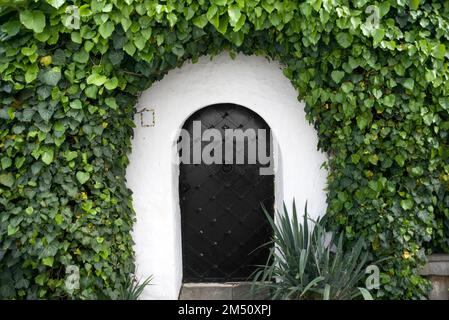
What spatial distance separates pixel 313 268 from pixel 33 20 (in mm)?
2819

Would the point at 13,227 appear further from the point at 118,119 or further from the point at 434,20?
the point at 434,20

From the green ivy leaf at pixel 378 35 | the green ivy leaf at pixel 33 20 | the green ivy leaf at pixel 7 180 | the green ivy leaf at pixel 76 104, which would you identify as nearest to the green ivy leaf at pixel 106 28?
the green ivy leaf at pixel 33 20

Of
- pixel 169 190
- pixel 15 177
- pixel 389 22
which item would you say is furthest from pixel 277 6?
pixel 15 177

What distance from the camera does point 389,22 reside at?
124 inches

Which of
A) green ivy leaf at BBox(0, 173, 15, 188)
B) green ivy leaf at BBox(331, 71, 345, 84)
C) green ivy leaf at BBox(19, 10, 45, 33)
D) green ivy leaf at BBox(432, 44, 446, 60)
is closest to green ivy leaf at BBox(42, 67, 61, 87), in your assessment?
green ivy leaf at BBox(19, 10, 45, 33)

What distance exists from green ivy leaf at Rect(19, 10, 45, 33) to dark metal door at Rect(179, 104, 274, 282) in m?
1.52

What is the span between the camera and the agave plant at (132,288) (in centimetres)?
349

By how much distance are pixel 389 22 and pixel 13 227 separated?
323 cm

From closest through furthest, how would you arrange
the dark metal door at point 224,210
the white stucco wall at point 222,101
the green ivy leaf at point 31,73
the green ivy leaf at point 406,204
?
the green ivy leaf at point 31,73
the green ivy leaf at point 406,204
the white stucco wall at point 222,101
the dark metal door at point 224,210

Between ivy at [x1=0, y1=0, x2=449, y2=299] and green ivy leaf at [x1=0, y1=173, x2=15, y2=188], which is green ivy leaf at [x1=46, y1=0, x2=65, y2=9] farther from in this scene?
green ivy leaf at [x1=0, y1=173, x2=15, y2=188]

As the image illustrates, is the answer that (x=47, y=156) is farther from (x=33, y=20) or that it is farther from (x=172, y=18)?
(x=172, y=18)

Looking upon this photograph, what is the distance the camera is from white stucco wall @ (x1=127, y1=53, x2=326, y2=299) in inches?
148

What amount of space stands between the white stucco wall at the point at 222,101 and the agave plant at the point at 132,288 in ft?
0.53

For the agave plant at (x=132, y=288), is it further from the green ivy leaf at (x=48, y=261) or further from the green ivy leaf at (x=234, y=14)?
the green ivy leaf at (x=234, y=14)
